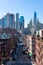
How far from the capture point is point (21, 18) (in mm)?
93750

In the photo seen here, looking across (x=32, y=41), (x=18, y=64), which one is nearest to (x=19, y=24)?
(x=32, y=41)

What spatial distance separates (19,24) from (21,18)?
11034 millimetres

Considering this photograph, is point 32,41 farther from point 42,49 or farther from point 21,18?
point 21,18

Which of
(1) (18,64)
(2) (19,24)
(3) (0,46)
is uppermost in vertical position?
(2) (19,24)

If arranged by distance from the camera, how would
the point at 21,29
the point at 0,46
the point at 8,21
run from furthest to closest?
the point at 21,29
the point at 8,21
the point at 0,46

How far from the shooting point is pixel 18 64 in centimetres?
1852

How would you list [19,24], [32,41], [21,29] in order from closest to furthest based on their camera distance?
[32,41] < [21,29] < [19,24]

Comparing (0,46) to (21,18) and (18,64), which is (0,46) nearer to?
(18,64)

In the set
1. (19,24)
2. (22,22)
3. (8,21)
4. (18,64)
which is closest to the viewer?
(18,64)

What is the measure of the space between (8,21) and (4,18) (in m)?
2.41

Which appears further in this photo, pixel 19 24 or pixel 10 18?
pixel 19 24

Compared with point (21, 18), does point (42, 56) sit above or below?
below

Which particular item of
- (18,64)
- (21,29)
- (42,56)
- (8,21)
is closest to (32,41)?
(18,64)

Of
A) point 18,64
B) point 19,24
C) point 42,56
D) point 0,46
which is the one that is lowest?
point 18,64
